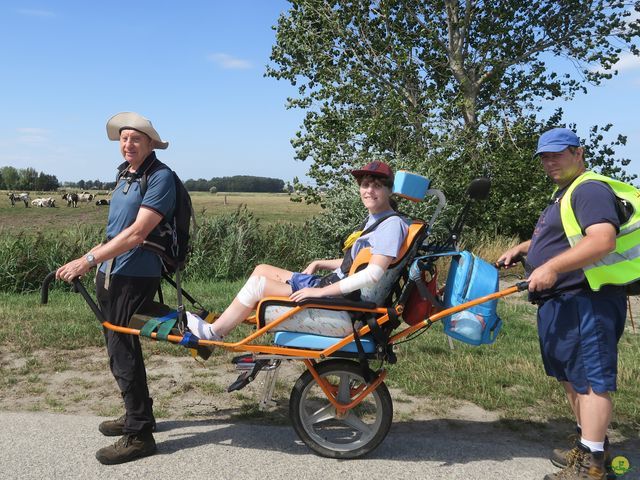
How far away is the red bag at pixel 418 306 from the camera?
3.69 m

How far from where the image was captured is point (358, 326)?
3.60 meters

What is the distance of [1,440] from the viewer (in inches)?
149

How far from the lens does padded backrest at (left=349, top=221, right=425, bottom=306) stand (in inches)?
142

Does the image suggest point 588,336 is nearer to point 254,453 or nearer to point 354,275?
point 354,275

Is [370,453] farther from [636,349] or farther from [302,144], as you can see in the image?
[302,144]

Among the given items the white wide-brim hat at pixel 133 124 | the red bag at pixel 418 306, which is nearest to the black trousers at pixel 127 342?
the white wide-brim hat at pixel 133 124

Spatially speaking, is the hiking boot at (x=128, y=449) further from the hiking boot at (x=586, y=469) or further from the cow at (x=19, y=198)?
the cow at (x=19, y=198)

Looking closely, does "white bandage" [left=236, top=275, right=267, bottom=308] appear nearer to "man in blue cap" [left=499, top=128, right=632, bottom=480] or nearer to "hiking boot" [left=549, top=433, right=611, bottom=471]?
"man in blue cap" [left=499, top=128, right=632, bottom=480]

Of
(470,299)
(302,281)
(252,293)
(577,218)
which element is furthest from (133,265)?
(577,218)

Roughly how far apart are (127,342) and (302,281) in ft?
4.01

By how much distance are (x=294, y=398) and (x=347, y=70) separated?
42.6ft

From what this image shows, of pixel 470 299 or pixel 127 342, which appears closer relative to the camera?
pixel 470 299

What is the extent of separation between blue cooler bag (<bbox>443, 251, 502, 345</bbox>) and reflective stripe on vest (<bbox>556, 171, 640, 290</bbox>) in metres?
0.55

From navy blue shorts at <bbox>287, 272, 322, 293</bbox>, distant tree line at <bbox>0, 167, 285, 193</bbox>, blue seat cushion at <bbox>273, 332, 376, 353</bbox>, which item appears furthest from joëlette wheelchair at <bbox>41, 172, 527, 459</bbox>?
distant tree line at <bbox>0, 167, 285, 193</bbox>
